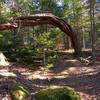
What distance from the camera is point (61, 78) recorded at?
52.6ft

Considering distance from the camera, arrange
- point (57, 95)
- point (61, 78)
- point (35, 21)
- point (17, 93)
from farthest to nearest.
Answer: point (35, 21) → point (61, 78) → point (17, 93) → point (57, 95)

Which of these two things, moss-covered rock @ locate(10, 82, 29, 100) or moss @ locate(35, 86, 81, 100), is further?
moss-covered rock @ locate(10, 82, 29, 100)

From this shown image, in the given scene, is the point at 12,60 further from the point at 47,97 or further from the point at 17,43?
the point at 47,97

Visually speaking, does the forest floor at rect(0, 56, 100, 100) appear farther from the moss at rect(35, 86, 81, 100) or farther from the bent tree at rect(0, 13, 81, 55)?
the bent tree at rect(0, 13, 81, 55)

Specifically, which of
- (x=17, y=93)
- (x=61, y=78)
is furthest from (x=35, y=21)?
(x=17, y=93)

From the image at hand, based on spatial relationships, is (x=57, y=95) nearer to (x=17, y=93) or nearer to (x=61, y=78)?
(x=17, y=93)

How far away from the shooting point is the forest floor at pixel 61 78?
1121 cm

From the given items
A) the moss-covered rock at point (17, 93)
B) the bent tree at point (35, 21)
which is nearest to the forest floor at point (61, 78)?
the moss-covered rock at point (17, 93)

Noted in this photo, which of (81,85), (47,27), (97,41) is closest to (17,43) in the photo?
(47,27)

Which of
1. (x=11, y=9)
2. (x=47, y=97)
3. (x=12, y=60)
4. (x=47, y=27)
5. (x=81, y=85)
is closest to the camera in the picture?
(x=47, y=97)

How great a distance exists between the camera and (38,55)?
899 inches

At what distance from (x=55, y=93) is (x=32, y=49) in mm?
14378

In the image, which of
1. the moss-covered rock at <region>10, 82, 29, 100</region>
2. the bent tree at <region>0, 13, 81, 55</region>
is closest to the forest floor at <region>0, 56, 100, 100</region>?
the moss-covered rock at <region>10, 82, 29, 100</region>

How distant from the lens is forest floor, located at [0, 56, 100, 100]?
441 inches
